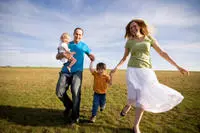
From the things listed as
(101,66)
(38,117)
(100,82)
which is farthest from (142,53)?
(38,117)

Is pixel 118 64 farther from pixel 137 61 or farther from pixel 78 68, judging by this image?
pixel 78 68

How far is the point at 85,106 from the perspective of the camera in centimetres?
730

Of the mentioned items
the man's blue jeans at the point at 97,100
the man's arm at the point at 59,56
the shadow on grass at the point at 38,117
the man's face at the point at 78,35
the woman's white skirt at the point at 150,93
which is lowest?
the shadow on grass at the point at 38,117

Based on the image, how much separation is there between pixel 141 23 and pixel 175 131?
9.81 ft

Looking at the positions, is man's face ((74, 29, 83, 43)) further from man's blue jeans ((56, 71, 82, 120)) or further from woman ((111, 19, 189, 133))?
woman ((111, 19, 189, 133))

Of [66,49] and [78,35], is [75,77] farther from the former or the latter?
[78,35]

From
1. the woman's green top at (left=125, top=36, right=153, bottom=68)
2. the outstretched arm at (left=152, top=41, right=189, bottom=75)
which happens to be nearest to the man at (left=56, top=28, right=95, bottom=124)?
the woman's green top at (left=125, top=36, right=153, bottom=68)

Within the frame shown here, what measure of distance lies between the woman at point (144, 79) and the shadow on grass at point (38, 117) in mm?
1075

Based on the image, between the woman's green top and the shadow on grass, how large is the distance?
1847 mm

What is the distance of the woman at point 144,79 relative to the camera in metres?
4.16

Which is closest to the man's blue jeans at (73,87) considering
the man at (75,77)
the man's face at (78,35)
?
the man at (75,77)

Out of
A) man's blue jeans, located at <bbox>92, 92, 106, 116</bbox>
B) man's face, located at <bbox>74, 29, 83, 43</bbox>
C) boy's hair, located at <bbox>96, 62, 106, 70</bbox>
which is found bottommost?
man's blue jeans, located at <bbox>92, 92, 106, 116</bbox>

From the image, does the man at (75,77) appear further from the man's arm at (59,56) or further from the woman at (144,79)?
the woman at (144,79)

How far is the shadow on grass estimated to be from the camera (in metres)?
5.02
